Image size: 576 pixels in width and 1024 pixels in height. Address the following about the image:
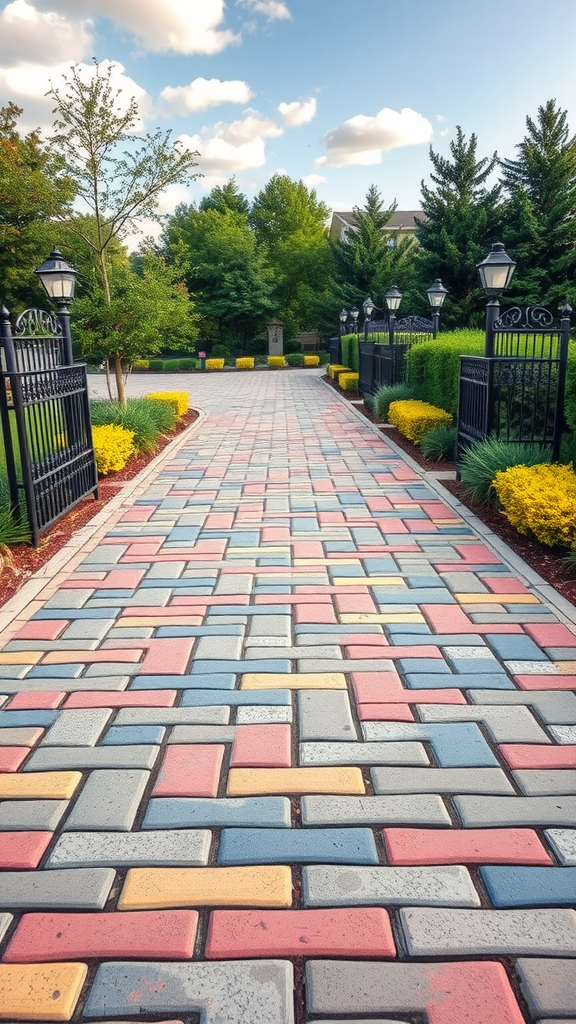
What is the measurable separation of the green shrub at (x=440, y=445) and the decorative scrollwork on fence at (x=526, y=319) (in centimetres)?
183

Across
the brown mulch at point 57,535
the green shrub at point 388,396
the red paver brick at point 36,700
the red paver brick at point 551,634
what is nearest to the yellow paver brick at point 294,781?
the red paver brick at point 36,700

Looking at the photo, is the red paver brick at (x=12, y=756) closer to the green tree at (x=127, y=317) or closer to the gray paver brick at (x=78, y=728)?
the gray paver brick at (x=78, y=728)

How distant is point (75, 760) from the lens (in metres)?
2.40

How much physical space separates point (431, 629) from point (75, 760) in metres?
1.87

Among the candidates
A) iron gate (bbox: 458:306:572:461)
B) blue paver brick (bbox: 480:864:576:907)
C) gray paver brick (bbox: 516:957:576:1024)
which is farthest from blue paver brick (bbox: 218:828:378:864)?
iron gate (bbox: 458:306:572:461)

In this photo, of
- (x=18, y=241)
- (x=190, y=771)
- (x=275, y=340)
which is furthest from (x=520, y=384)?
(x=275, y=340)

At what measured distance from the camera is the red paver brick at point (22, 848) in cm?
192

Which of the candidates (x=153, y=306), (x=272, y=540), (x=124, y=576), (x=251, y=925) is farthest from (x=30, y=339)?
(x=153, y=306)

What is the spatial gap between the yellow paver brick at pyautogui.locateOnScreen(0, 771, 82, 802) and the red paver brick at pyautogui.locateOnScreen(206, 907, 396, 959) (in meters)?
0.77

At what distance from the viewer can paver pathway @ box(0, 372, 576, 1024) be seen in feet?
5.12

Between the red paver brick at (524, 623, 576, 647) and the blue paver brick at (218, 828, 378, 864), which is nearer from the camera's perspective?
the blue paver brick at (218, 828, 378, 864)

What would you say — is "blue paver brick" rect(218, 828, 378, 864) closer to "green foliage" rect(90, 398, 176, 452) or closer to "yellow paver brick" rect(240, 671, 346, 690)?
"yellow paver brick" rect(240, 671, 346, 690)

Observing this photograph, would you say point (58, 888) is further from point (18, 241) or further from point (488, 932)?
point (18, 241)

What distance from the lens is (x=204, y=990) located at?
5.01ft
